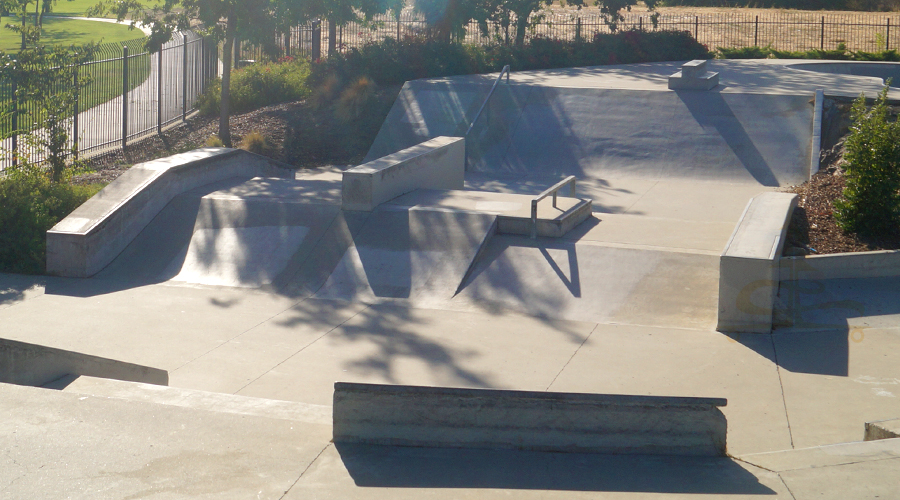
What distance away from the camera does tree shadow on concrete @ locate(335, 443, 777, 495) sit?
14.4ft

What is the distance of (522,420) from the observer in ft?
16.0

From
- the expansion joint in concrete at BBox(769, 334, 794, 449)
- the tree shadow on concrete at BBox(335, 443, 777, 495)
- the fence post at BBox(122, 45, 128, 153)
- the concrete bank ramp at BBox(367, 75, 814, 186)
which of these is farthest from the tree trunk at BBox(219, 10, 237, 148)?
the tree shadow on concrete at BBox(335, 443, 777, 495)

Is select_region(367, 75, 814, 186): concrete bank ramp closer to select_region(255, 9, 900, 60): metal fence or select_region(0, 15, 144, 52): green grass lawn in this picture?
select_region(255, 9, 900, 60): metal fence

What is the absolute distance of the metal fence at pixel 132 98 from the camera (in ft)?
55.6

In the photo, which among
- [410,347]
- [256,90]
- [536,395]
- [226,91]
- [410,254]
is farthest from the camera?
[256,90]

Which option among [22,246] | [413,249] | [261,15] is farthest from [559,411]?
[261,15]

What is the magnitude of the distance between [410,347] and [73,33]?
167 feet

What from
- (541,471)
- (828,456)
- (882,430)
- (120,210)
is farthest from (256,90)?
(828,456)

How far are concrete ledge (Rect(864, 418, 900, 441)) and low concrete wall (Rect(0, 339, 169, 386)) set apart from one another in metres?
5.38

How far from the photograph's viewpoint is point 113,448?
15.4 feet

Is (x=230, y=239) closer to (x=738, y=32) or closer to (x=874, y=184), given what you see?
(x=874, y=184)

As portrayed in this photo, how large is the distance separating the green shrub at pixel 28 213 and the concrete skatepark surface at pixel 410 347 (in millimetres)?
586

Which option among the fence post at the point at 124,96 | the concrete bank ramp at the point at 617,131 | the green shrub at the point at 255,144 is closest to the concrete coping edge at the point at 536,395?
the concrete bank ramp at the point at 617,131

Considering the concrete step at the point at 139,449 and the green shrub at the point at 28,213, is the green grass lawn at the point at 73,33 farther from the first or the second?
the concrete step at the point at 139,449
